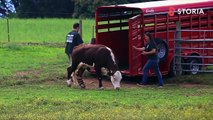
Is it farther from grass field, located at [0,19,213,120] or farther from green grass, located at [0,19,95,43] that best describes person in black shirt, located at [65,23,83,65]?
green grass, located at [0,19,95,43]

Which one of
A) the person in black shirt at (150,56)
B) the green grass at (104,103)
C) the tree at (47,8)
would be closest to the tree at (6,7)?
the tree at (47,8)

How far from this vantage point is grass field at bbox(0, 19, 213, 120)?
10.6 m

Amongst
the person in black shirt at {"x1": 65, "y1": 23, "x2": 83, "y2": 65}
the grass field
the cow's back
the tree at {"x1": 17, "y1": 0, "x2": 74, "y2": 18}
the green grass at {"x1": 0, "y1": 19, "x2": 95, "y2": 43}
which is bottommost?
the grass field

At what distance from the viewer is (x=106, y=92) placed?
14.8 meters

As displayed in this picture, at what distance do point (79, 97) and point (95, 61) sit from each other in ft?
9.65

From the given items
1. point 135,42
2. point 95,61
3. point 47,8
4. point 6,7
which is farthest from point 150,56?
point 6,7

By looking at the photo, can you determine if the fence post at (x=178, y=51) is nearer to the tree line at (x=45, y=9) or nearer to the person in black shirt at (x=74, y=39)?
the person in black shirt at (x=74, y=39)

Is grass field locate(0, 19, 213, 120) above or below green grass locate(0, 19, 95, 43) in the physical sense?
below

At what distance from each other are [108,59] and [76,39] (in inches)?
71.6

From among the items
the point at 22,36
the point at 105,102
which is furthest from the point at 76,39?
the point at 22,36

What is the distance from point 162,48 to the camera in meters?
17.5

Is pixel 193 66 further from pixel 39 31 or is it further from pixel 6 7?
pixel 6 7

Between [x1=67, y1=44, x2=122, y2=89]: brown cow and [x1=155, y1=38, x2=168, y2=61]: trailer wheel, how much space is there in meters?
1.98

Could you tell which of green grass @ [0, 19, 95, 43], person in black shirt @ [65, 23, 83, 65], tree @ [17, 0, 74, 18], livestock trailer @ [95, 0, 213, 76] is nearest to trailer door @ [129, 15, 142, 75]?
livestock trailer @ [95, 0, 213, 76]
